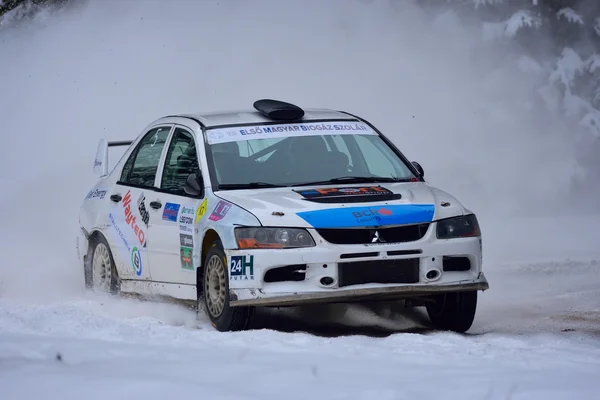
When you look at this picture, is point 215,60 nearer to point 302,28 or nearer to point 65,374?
point 302,28

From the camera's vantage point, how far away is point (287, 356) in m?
6.69

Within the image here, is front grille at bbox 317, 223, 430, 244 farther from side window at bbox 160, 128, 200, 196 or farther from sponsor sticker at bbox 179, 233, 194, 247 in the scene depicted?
side window at bbox 160, 128, 200, 196

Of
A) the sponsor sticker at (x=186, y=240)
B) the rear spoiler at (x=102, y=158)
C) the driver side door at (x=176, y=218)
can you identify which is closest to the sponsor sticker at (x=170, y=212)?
the driver side door at (x=176, y=218)

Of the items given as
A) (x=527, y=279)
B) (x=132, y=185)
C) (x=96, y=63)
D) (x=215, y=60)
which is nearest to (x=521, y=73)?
(x=215, y=60)

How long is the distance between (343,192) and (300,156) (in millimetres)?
804

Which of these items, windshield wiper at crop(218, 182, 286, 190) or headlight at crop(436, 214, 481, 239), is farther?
windshield wiper at crop(218, 182, 286, 190)

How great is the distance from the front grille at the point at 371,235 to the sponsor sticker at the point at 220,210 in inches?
26.3

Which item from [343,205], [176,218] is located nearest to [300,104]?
[176,218]

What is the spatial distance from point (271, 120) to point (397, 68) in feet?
61.2

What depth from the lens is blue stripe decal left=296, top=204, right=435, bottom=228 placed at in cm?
803

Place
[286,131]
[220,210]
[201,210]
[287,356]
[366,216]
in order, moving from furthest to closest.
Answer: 1. [286,131]
2. [201,210]
3. [220,210]
4. [366,216]
5. [287,356]

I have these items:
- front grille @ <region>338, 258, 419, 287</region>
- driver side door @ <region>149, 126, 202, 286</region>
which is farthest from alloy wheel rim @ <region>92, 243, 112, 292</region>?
front grille @ <region>338, 258, 419, 287</region>

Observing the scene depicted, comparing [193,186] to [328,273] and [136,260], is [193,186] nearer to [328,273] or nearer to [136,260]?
[136,260]

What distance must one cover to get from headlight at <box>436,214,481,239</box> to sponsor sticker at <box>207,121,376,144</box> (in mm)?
1464
